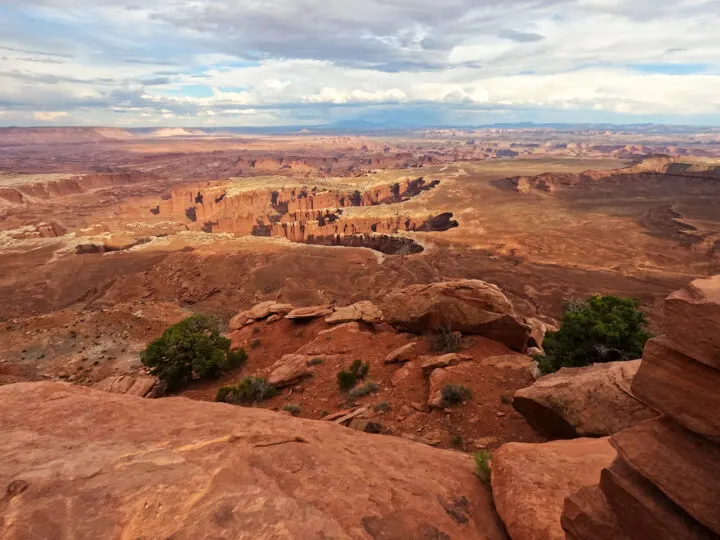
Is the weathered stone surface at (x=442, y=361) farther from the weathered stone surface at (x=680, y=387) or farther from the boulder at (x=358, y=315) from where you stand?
the weathered stone surface at (x=680, y=387)

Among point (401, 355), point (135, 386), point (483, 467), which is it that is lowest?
point (135, 386)

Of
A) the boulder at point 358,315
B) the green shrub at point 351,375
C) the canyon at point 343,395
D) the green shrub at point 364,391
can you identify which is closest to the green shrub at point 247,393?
the canyon at point 343,395

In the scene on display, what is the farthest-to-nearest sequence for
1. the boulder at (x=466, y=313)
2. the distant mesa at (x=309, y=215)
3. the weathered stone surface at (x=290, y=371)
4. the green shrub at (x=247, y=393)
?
the distant mesa at (x=309, y=215), the boulder at (x=466, y=313), the weathered stone surface at (x=290, y=371), the green shrub at (x=247, y=393)

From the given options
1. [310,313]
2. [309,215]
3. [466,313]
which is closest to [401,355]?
[466,313]

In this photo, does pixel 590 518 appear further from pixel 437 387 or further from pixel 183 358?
pixel 183 358

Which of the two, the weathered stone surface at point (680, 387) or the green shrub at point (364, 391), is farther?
the green shrub at point (364, 391)

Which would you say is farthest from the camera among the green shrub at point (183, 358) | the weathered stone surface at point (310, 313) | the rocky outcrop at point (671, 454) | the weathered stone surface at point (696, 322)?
the weathered stone surface at point (310, 313)

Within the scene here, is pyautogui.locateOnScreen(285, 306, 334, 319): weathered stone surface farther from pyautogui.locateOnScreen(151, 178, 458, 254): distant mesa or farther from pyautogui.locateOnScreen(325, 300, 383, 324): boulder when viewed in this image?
pyautogui.locateOnScreen(151, 178, 458, 254): distant mesa
